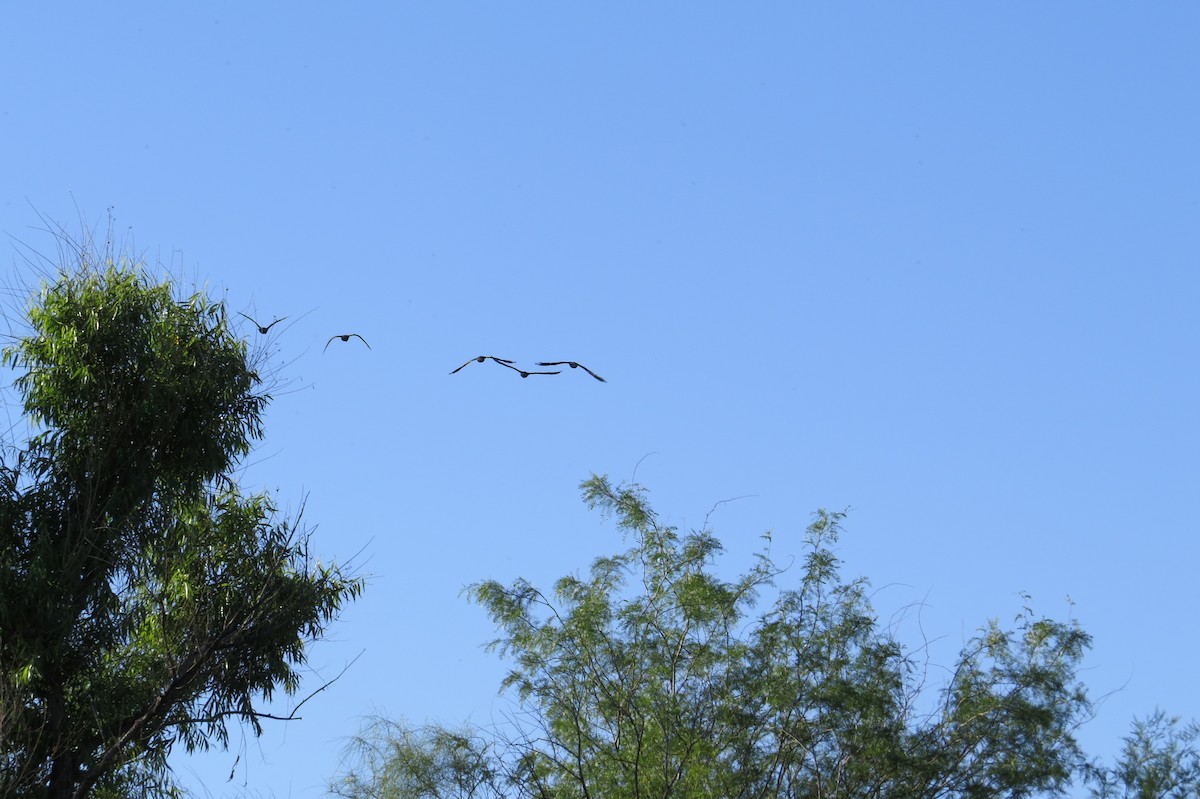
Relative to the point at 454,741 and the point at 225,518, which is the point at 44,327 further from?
the point at 454,741

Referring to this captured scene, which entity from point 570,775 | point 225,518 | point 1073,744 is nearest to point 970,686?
point 1073,744

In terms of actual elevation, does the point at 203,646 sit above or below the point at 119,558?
below

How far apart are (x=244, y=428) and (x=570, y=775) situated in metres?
3.46

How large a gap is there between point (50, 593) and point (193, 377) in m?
1.76

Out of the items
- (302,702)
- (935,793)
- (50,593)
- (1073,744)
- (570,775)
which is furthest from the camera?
(1073,744)

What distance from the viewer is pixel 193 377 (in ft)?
37.0

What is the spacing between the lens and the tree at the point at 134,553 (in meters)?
10.2

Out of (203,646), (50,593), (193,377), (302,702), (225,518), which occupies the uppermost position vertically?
(193,377)

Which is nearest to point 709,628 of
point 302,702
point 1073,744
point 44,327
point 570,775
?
point 570,775

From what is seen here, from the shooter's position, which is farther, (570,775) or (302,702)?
(570,775)

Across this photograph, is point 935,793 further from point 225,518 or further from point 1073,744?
point 225,518

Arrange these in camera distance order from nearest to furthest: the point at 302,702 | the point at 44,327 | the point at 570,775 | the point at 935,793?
the point at 302,702 < the point at 44,327 < the point at 570,775 < the point at 935,793

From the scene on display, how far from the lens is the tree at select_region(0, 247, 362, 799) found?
10.2 m

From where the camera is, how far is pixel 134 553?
1068 centimetres
